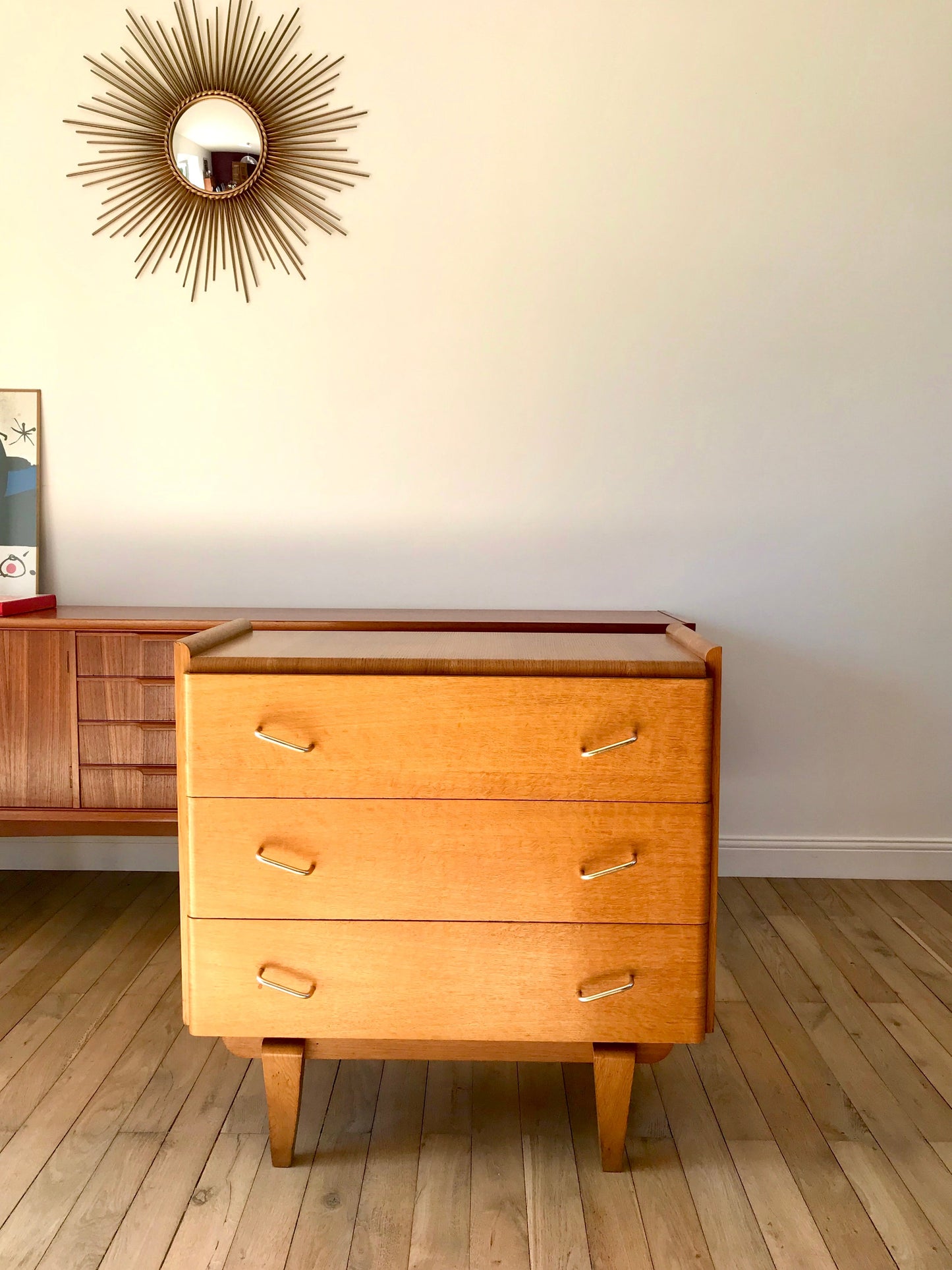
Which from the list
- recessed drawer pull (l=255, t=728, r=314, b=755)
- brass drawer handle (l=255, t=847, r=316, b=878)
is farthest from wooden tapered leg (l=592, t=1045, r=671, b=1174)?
recessed drawer pull (l=255, t=728, r=314, b=755)

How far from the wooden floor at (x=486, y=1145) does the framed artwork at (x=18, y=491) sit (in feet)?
3.21

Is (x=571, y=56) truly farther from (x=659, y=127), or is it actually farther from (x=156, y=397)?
(x=156, y=397)

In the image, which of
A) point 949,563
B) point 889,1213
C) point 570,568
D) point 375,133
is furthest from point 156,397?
point 889,1213

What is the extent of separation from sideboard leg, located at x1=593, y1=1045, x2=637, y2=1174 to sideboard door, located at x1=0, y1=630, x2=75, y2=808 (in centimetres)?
137

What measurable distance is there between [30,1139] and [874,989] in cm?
163

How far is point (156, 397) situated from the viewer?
2541mm

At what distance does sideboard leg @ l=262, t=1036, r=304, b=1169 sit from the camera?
1.45 metres

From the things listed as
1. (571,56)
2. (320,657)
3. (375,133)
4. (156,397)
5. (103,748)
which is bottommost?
(103,748)

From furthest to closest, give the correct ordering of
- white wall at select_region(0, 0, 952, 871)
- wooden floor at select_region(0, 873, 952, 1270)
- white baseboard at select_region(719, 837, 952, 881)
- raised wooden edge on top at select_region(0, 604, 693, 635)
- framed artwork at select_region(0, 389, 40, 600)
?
white baseboard at select_region(719, 837, 952, 881) < framed artwork at select_region(0, 389, 40, 600) < white wall at select_region(0, 0, 952, 871) < raised wooden edge on top at select_region(0, 604, 693, 635) < wooden floor at select_region(0, 873, 952, 1270)

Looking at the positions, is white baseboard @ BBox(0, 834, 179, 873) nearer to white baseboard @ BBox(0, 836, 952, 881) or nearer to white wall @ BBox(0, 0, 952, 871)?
white baseboard @ BBox(0, 836, 952, 881)

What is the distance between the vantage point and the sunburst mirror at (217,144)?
242 cm

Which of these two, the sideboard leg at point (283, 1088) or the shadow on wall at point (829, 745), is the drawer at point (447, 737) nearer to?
the sideboard leg at point (283, 1088)

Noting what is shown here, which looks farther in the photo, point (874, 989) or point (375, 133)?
point (375, 133)

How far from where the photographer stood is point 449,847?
1.40 metres
